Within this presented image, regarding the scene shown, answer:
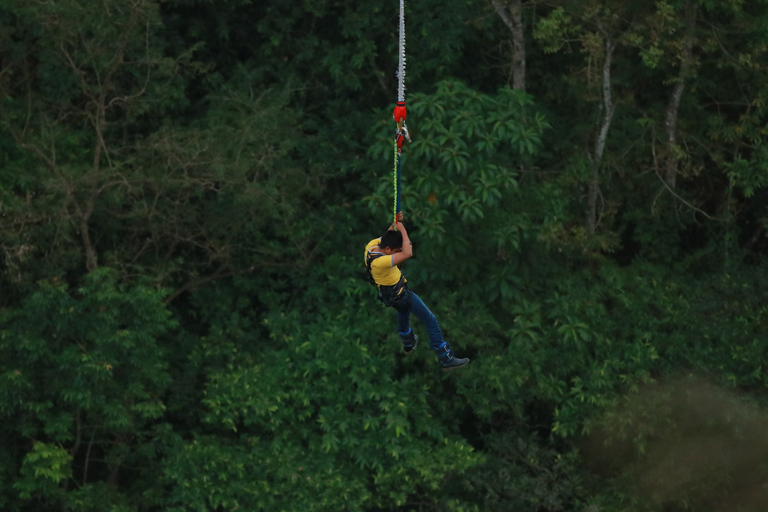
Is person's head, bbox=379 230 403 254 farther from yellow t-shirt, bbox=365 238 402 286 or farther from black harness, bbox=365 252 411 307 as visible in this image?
black harness, bbox=365 252 411 307

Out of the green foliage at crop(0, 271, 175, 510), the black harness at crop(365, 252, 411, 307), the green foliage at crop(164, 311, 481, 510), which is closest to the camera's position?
the black harness at crop(365, 252, 411, 307)

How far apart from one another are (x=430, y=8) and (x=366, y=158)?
1.99 m

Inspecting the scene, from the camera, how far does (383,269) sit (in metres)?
8.32

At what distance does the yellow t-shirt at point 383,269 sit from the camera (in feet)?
27.1

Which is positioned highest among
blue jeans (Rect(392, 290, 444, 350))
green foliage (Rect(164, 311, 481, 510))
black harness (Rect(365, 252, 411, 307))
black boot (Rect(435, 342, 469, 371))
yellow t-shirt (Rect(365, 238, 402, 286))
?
yellow t-shirt (Rect(365, 238, 402, 286))

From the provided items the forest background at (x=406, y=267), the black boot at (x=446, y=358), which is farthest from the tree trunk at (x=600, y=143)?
the black boot at (x=446, y=358)

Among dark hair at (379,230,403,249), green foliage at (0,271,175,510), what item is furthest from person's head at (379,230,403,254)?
green foliage at (0,271,175,510)

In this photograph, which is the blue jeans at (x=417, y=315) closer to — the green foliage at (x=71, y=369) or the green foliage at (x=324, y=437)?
the green foliage at (x=324, y=437)

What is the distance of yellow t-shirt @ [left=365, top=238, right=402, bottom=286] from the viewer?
8.25 m

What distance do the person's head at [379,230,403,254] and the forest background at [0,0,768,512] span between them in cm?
360

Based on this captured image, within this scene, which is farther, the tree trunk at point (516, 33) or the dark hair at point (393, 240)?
the tree trunk at point (516, 33)

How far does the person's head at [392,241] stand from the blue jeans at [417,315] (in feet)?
1.64

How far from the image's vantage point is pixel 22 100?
13.3 m

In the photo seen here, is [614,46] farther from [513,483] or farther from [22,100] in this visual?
[22,100]
